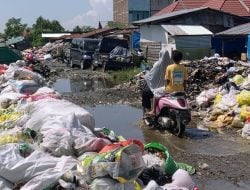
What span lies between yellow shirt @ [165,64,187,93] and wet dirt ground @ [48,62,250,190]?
3.04ft

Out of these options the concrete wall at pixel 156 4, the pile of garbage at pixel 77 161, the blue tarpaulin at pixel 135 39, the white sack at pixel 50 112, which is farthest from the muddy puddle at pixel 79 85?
the concrete wall at pixel 156 4

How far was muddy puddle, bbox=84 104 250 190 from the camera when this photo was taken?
6.30 metres

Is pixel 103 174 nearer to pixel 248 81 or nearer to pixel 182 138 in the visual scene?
pixel 182 138

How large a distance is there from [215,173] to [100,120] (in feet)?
16.2

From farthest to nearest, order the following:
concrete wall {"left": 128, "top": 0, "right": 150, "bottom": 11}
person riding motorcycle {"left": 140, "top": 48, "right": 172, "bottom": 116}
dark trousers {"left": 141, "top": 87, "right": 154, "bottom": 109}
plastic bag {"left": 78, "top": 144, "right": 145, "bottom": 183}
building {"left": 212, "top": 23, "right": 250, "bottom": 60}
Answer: concrete wall {"left": 128, "top": 0, "right": 150, "bottom": 11} → building {"left": 212, "top": 23, "right": 250, "bottom": 60} → dark trousers {"left": 141, "top": 87, "right": 154, "bottom": 109} → person riding motorcycle {"left": 140, "top": 48, "right": 172, "bottom": 116} → plastic bag {"left": 78, "top": 144, "right": 145, "bottom": 183}

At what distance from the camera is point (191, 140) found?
29.3 ft

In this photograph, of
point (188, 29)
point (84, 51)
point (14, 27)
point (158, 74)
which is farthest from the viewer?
point (14, 27)

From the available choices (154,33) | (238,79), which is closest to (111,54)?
(154,33)

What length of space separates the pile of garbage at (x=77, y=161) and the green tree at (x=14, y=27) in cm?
7080

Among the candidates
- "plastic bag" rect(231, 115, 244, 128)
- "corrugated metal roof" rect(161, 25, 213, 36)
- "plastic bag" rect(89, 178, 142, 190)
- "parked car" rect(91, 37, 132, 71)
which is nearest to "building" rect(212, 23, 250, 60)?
"corrugated metal roof" rect(161, 25, 213, 36)

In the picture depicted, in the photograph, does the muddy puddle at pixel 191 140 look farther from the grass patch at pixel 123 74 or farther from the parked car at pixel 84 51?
the parked car at pixel 84 51

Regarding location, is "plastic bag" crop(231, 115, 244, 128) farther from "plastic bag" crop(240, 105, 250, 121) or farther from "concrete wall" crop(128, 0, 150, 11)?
"concrete wall" crop(128, 0, 150, 11)

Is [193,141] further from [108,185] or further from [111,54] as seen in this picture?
[111,54]

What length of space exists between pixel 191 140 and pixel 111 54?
1585 centimetres
